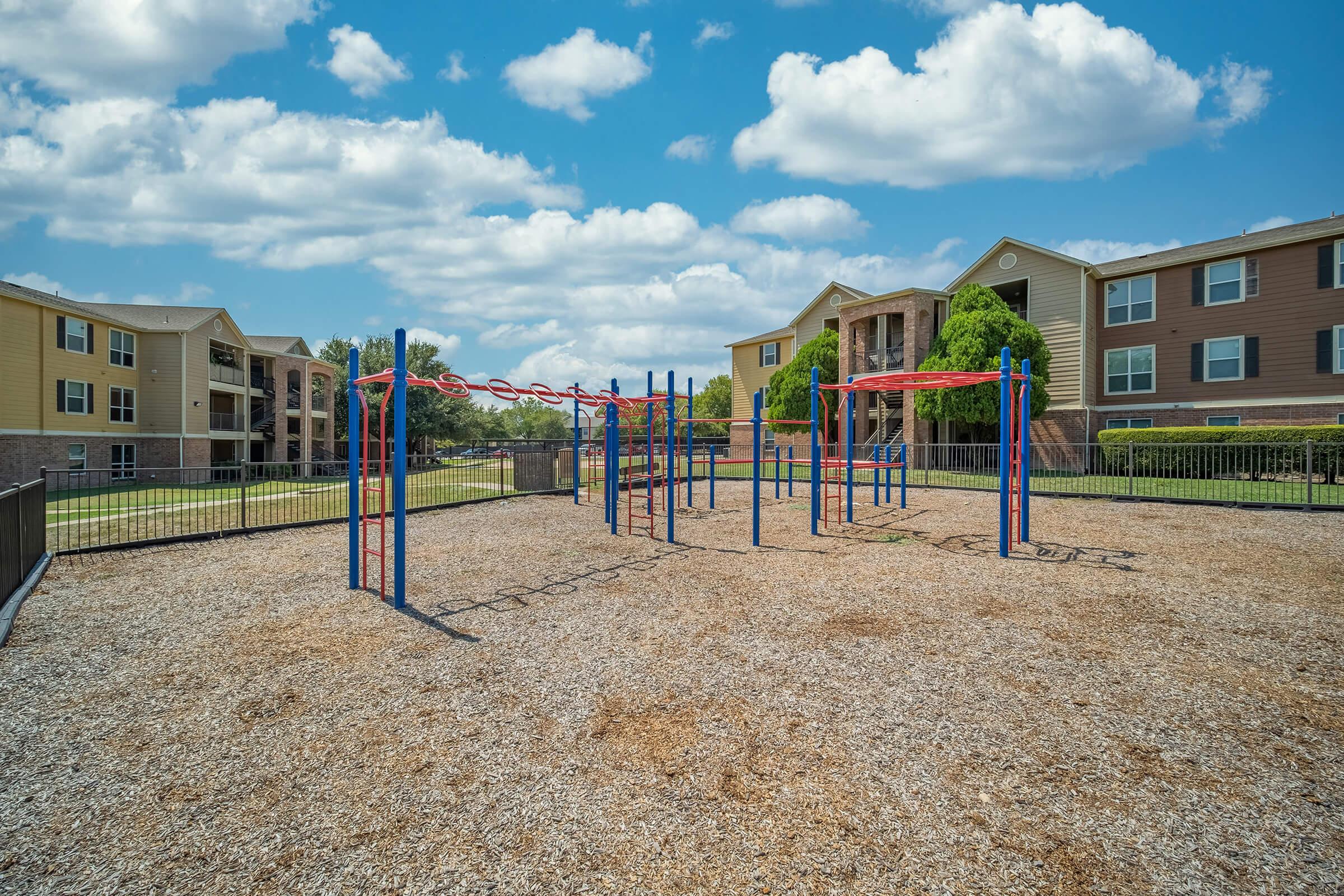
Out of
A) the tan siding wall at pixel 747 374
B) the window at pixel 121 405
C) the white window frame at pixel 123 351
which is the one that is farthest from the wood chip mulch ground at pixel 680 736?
the tan siding wall at pixel 747 374

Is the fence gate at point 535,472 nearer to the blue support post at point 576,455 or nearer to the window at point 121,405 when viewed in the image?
the blue support post at point 576,455

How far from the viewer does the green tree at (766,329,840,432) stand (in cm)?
3409

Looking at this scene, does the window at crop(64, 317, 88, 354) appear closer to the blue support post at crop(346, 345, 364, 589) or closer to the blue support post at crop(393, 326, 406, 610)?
the blue support post at crop(346, 345, 364, 589)

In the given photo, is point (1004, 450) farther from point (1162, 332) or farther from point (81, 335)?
point (81, 335)

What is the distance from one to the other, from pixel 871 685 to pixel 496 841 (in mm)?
3285

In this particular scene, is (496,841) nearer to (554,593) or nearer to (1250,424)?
(554,593)

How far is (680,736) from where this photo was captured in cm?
436

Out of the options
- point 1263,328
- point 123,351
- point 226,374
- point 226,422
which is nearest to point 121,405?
point 123,351

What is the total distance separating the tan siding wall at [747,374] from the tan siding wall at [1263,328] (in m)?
20.3

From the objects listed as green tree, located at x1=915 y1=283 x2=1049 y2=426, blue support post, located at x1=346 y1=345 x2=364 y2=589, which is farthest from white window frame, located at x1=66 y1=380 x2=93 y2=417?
green tree, located at x1=915 y1=283 x2=1049 y2=426

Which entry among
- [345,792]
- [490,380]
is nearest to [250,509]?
[490,380]

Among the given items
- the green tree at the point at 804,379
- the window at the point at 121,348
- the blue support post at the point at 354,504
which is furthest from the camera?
the green tree at the point at 804,379

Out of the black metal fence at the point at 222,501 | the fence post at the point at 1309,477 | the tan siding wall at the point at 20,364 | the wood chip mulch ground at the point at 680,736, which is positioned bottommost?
the wood chip mulch ground at the point at 680,736

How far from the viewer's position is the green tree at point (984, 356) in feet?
83.4
